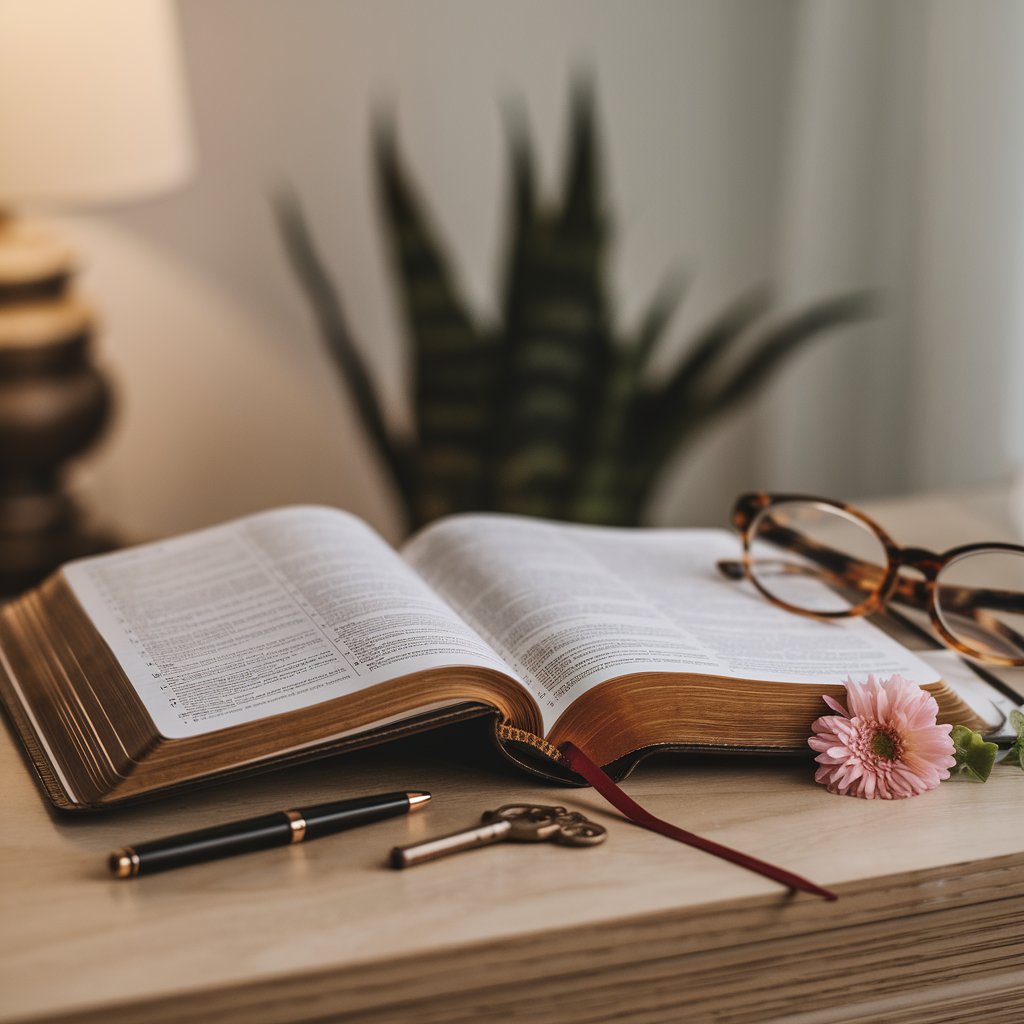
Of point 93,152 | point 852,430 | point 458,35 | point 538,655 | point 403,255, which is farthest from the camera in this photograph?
point 852,430

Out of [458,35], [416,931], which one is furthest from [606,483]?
[416,931]

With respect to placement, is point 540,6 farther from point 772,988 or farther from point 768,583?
point 772,988

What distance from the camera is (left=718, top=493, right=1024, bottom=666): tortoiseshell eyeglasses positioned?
724mm

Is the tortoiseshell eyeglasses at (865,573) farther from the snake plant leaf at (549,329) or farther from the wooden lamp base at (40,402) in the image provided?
the wooden lamp base at (40,402)

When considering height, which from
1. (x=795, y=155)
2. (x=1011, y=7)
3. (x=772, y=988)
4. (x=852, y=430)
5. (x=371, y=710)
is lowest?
(x=852, y=430)

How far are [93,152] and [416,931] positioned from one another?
107cm

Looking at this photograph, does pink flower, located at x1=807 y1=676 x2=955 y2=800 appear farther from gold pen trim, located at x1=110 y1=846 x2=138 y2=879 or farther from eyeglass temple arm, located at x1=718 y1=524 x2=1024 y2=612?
gold pen trim, located at x1=110 y1=846 x2=138 y2=879

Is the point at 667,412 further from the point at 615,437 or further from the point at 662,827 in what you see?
the point at 662,827

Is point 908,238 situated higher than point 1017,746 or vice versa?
point 908,238

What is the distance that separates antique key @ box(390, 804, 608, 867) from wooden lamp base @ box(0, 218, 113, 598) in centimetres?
104

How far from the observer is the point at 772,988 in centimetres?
54

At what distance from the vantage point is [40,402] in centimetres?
142

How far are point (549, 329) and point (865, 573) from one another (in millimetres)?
783

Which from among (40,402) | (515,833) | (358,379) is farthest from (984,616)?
(40,402)
